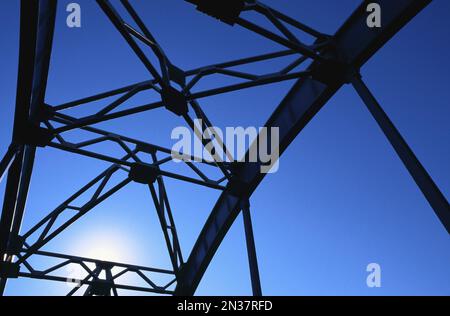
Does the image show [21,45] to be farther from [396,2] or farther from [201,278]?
[201,278]

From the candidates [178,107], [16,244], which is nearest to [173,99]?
[178,107]

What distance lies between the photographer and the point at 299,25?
621 centimetres

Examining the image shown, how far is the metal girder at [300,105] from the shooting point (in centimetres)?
544

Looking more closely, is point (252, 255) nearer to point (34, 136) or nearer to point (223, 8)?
point (223, 8)

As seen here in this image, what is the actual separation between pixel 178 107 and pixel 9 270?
19.6 ft

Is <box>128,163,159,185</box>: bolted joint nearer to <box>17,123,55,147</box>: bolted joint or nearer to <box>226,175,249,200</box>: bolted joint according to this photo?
<box>226,175,249,200</box>: bolted joint

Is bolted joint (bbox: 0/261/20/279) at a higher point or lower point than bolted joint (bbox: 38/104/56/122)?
lower

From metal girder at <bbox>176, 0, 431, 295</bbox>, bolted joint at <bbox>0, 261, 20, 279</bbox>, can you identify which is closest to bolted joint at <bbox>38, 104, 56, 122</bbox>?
bolted joint at <bbox>0, 261, 20, 279</bbox>

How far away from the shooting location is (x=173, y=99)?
6.22 meters

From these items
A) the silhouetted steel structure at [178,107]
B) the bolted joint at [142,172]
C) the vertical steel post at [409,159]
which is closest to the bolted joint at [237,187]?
the silhouetted steel structure at [178,107]

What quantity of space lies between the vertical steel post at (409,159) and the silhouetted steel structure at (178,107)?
0.01 meters

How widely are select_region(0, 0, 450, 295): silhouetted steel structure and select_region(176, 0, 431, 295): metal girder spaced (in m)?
0.02

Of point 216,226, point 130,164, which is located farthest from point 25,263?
point 216,226

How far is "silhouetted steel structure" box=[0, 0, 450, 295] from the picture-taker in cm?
527
